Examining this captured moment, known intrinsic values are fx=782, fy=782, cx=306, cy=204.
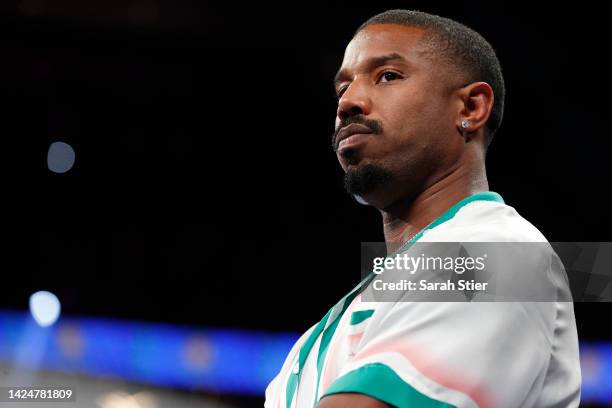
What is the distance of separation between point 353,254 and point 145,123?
158 centimetres

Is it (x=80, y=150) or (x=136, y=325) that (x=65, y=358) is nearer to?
(x=136, y=325)

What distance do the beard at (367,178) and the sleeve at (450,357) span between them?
21.8 inches

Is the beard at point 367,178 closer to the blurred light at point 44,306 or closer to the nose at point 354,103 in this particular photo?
the nose at point 354,103

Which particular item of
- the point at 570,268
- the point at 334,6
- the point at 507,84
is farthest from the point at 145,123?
the point at 570,268

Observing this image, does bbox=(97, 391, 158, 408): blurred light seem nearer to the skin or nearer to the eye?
the skin

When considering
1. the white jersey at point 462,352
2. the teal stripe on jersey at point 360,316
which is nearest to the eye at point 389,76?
the white jersey at point 462,352

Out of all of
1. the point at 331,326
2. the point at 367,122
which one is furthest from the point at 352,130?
the point at 331,326

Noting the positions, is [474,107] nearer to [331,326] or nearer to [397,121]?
[397,121]

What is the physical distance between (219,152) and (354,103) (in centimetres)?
337

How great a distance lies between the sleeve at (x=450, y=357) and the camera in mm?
1146

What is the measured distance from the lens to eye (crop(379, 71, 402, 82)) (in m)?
1.80

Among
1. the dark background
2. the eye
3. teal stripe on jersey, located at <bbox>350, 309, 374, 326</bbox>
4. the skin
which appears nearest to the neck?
the skin

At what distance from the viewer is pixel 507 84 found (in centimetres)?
446

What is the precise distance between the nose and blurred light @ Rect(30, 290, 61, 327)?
11.3 feet
